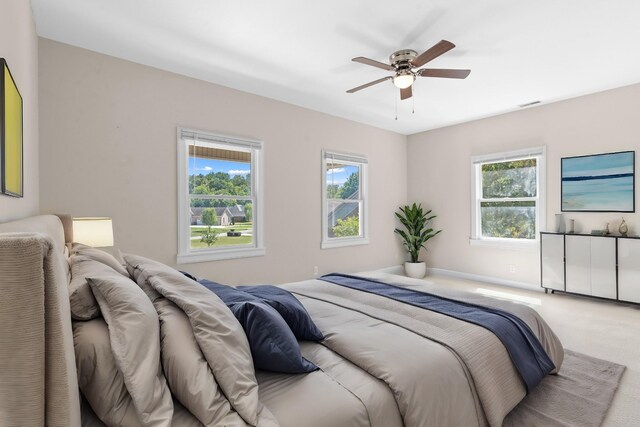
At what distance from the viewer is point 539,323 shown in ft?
7.23

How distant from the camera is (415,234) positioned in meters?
6.07

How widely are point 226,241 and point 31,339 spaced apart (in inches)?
137

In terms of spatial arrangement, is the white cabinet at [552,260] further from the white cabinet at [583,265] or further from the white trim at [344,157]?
the white trim at [344,157]

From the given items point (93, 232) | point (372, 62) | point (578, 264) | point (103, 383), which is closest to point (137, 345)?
point (103, 383)

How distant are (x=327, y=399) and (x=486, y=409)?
2.87 ft

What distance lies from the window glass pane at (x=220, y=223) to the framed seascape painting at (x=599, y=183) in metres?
4.39

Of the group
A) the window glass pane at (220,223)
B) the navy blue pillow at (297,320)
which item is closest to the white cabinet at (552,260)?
the window glass pane at (220,223)

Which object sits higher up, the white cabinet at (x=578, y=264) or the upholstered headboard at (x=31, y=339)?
the upholstered headboard at (x=31, y=339)

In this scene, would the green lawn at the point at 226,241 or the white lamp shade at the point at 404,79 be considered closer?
the white lamp shade at the point at 404,79

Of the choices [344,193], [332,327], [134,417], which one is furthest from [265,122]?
[134,417]

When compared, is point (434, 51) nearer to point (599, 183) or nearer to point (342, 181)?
point (342, 181)

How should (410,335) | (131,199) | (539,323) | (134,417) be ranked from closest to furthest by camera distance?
(134,417) < (410,335) < (539,323) < (131,199)

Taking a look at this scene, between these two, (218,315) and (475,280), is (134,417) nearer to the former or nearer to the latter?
(218,315)

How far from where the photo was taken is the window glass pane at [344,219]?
5395mm
